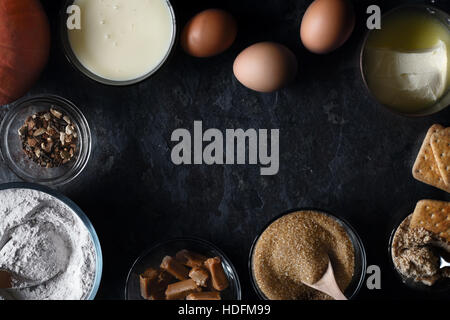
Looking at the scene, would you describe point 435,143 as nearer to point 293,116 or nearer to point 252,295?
point 293,116

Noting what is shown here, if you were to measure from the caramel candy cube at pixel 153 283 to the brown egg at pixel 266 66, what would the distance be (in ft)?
2.03

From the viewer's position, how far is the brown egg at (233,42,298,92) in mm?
1552

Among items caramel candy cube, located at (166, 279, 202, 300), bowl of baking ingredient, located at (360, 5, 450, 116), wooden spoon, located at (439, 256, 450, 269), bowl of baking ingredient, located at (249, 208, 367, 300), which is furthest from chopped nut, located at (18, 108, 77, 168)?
wooden spoon, located at (439, 256, 450, 269)

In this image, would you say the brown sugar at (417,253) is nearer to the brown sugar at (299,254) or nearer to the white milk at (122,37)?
the brown sugar at (299,254)

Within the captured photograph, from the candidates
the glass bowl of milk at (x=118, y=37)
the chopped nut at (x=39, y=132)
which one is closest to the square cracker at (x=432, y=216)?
the glass bowl of milk at (x=118, y=37)

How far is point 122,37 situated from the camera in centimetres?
156

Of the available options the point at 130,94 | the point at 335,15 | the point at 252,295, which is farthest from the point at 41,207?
the point at 335,15

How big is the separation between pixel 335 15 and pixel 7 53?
0.89 meters

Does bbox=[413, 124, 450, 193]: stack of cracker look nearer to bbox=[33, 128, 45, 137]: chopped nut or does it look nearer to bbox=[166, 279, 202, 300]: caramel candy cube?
bbox=[166, 279, 202, 300]: caramel candy cube

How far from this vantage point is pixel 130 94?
5.55ft

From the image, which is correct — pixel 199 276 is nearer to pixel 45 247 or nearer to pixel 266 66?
pixel 45 247

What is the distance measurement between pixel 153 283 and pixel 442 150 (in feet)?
3.09

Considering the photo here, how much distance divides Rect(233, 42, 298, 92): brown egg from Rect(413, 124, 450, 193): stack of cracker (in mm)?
456

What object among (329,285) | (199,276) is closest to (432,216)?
(329,285)
